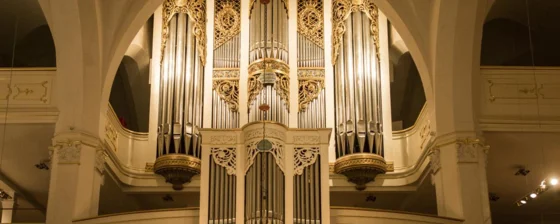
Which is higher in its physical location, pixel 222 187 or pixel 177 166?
pixel 177 166

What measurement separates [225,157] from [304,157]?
1.10m

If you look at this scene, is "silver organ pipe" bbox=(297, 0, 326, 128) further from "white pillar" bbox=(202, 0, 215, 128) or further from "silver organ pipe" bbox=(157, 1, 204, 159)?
"silver organ pipe" bbox=(157, 1, 204, 159)

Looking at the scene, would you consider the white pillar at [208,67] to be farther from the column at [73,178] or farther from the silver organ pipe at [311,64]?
the column at [73,178]

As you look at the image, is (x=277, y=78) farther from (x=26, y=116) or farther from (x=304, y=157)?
(x=26, y=116)

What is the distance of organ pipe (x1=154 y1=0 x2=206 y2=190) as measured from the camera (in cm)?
1518

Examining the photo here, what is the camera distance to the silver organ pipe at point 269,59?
50.5 ft

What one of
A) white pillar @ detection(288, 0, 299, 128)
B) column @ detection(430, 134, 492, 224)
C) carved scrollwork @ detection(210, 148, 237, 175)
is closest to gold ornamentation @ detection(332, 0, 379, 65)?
white pillar @ detection(288, 0, 299, 128)

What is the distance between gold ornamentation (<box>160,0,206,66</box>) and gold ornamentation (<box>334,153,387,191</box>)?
3059 millimetres

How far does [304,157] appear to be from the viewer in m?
12.7

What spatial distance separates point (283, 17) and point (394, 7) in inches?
105

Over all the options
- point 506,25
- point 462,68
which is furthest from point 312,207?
point 506,25

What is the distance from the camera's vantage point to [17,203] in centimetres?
1702

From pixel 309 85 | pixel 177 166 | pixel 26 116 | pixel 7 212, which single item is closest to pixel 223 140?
pixel 177 166

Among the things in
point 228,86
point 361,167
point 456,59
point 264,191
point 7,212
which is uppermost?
point 228,86
